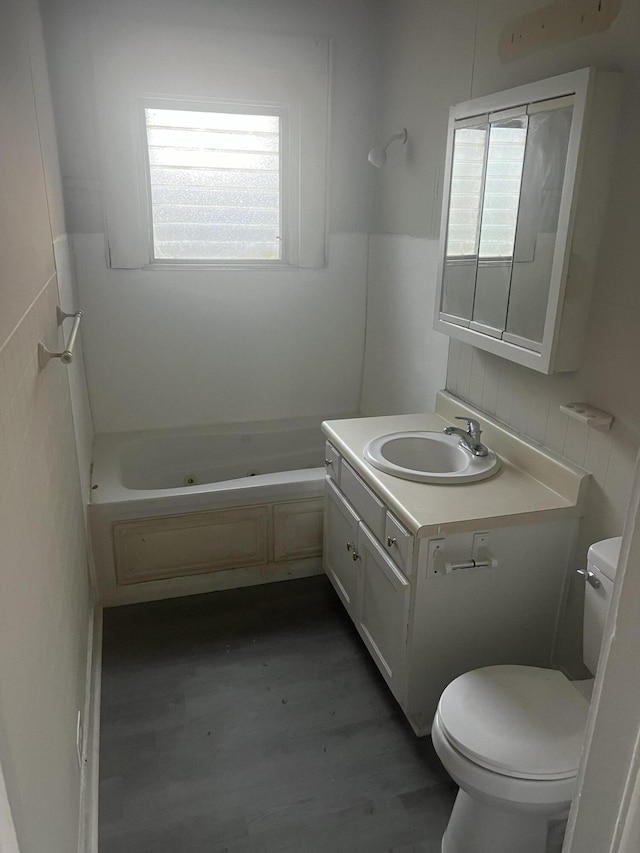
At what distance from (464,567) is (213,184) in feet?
6.89

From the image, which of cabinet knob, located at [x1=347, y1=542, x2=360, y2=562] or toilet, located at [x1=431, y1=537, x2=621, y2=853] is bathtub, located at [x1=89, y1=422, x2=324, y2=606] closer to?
cabinet knob, located at [x1=347, y1=542, x2=360, y2=562]

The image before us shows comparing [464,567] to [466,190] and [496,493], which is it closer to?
[496,493]

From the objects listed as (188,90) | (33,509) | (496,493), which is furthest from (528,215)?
(188,90)

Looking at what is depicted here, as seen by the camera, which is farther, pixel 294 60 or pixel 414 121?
pixel 294 60

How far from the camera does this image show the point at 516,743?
4.58 ft

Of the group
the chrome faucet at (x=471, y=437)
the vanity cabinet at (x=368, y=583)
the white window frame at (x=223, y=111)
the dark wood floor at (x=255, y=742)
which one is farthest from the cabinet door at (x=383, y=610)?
the white window frame at (x=223, y=111)

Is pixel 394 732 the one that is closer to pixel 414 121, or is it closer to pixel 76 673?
pixel 76 673

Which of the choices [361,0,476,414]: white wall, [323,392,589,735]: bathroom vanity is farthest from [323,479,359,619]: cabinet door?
[361,0,476,414]: white wall

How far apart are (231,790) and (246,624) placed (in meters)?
0.73

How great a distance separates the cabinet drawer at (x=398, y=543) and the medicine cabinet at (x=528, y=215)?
613mm

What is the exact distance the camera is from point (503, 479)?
1973mm

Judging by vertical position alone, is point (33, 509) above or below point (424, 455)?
above

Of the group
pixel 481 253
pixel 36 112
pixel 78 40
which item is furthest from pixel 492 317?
pixel 78 40

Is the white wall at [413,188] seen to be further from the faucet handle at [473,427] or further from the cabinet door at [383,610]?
the cabinet door at [383,610]
